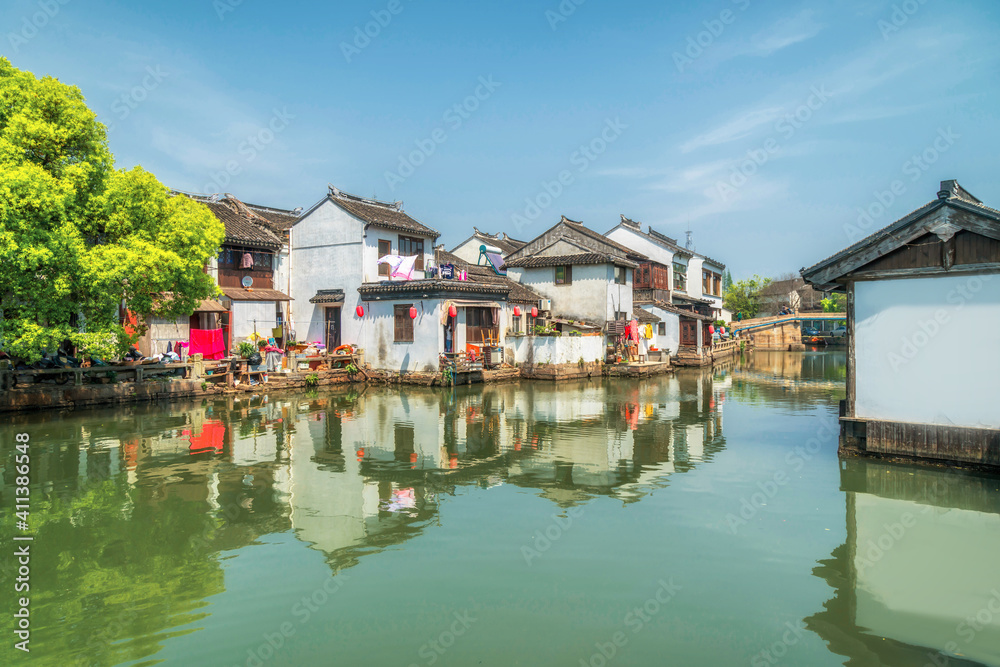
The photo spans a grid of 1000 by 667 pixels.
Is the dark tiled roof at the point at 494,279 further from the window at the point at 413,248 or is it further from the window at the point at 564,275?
the window at the point at 413,248

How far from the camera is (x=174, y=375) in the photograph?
64.0 feet

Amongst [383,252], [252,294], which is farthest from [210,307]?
[383,252]

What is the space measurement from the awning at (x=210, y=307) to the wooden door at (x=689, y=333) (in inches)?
989

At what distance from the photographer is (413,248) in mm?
28250

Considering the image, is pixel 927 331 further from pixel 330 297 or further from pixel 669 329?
pixel 669 329

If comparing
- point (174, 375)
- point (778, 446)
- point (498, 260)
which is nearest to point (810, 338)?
point (498, 260)

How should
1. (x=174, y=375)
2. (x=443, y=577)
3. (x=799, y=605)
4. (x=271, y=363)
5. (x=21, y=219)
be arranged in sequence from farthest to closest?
(x=271, y=363) < (x=174, y=375) < (x=21, y=219) < (x=443, y=577) < (x=799, y=605)

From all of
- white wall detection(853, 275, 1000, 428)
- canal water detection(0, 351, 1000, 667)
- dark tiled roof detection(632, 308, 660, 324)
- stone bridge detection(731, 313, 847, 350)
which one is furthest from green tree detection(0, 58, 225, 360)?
stone bridge detection(731, 313, 847, 350)

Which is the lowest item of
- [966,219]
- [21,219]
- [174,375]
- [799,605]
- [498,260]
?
[799,605]

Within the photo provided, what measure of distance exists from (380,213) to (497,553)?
2327 centimetres

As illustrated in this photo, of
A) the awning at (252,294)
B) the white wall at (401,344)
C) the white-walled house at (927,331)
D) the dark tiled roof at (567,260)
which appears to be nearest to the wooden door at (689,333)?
the dark tiled roof at (567,260)

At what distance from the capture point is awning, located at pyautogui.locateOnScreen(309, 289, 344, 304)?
26.1 meters

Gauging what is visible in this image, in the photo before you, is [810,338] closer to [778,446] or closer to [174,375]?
[778,446]

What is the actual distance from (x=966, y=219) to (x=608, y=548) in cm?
731
